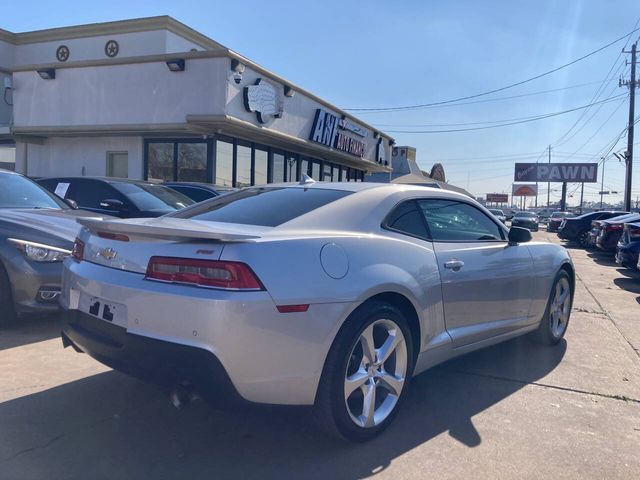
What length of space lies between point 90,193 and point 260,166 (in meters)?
9.78

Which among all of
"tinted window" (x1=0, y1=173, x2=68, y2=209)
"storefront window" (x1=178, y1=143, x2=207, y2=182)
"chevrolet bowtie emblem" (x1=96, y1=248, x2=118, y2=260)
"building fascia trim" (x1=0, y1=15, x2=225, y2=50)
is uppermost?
"building fascia trim" (x1=0, y1=15, x2=225, y2=50)

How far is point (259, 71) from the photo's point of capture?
49.1ft

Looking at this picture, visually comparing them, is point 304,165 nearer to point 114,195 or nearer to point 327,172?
point 327,172

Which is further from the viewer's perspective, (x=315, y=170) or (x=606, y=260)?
Result: (x=315, y=170)

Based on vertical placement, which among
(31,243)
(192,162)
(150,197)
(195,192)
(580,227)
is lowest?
(31,243)

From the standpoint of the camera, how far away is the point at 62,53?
22.7m

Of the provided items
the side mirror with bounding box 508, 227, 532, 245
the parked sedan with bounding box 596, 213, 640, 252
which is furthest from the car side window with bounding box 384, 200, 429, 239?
the parked sedan with bounding box 596, 213, 640, 252

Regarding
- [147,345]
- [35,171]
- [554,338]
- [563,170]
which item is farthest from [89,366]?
[563,170]

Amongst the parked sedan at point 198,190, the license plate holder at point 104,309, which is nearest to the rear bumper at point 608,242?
the parked sedan at point 198,190

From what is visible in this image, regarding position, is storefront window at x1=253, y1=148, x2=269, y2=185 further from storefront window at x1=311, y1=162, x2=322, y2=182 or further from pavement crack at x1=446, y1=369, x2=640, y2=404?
pavement crack at x1=446, y1=369, x2=640, y2=404

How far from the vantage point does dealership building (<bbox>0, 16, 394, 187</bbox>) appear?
45.9 feet

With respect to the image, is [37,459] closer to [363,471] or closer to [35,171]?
[363,471]

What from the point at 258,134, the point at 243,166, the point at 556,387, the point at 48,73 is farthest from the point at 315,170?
the point at 556,387

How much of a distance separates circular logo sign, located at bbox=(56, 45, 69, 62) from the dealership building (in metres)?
3.62
